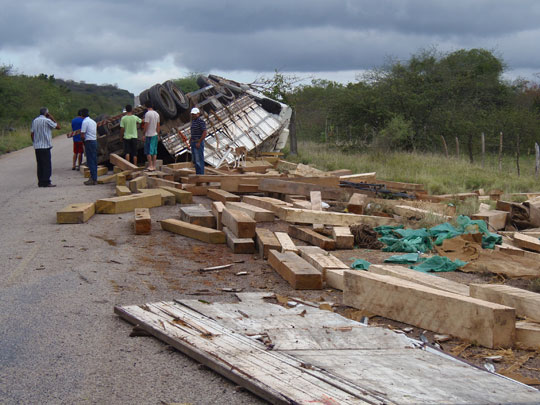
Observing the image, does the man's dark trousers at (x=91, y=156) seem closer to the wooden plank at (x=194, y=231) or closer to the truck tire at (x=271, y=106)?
the wooden plank at (x=194, y=231)

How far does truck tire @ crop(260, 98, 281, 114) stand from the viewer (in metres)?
21.9

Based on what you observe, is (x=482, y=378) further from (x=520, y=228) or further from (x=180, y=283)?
(x=520, y=228)

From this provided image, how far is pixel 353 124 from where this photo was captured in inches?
1189

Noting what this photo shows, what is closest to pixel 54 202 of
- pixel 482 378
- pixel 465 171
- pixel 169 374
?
pixel 169 374

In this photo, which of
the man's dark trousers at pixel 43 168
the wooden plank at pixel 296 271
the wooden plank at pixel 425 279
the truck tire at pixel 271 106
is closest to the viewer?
the wooden plank at pixel 425 279

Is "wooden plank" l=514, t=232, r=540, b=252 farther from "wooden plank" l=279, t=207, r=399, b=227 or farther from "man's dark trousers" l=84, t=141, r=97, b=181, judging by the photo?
"man's dark trousers" l=84, t=141, r=97, b=181

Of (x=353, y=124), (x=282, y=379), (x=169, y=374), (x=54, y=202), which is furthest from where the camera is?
(x=353, y=124)

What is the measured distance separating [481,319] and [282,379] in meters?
1.75

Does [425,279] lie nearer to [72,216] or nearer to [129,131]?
[72,216]

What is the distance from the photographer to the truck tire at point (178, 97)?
20.0 m

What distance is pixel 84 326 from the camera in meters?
4.85

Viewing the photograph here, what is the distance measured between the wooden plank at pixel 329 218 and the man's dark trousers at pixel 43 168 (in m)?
7.75

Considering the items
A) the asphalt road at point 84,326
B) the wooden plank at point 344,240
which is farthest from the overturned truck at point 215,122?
the wooden plank at point 344,240

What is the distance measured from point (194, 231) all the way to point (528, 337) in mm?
5394
